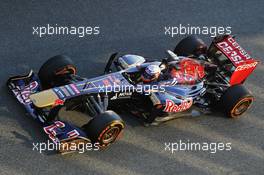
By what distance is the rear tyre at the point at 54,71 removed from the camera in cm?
807

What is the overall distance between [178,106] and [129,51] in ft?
6.72

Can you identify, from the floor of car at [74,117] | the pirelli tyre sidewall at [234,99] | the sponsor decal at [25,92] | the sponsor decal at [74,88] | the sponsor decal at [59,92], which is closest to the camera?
the sponsor decal at [59,92]

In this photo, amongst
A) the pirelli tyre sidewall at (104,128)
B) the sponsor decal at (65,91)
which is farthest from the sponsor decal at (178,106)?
the sponsor decal at (65,91)

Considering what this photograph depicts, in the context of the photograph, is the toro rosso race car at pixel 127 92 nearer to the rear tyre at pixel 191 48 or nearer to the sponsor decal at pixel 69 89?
the sponsor decal at pixel 69 89

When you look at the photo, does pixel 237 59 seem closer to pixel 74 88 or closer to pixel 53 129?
pixel 74 88

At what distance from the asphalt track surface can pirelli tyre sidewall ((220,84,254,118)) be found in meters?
0.25

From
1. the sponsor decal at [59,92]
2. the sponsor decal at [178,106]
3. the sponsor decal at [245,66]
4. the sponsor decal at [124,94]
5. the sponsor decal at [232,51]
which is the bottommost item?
the sponsor decal at [178,106]

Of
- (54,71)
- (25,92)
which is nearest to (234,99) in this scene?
(54,71)

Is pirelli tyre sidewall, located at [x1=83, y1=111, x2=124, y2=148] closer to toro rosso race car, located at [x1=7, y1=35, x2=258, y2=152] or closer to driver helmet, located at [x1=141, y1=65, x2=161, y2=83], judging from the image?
toro rosso race car, located at [x1=7, y1=35, x2=258, y2=152]

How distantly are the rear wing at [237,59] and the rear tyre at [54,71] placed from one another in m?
2.40

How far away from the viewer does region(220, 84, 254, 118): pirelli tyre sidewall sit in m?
8.05

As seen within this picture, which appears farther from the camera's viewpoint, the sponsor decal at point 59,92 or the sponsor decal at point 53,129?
the sponsor decal at point 59,92

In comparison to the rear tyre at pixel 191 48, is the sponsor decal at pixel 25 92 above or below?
below

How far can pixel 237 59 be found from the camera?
8.46 m
